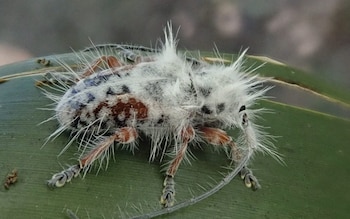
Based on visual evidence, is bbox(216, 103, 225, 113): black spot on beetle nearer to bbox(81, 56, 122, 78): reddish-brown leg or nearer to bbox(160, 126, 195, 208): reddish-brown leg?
bbox(160, 126, 195, 208): reddish-brown leg

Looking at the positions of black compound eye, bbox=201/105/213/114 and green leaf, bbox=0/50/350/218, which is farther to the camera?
black compound eye, bbox=201/105/213/114

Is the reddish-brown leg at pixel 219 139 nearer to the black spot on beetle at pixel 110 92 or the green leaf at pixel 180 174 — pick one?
the green leaf at pixel 180 174

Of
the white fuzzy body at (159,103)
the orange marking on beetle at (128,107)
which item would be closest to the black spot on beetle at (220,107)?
the white fuzzy body at (159,103)

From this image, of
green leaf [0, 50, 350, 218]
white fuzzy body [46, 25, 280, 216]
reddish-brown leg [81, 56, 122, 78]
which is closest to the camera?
green leaf [0, 50, 350, 218]

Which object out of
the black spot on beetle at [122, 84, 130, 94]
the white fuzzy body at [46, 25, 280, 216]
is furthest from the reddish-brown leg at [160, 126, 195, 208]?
the black spot on beetle at [122, 84, 130, 94]

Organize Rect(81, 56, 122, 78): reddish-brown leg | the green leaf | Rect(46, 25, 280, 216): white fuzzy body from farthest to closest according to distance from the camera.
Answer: Rect(81, 56, 122, 78): reddish-brown leg < Rect(46, 25, 280, 216): white fuzzy body < the green leaf

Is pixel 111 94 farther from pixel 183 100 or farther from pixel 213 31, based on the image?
pixel 213 31

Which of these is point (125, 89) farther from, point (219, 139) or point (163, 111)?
point (219, 139)
